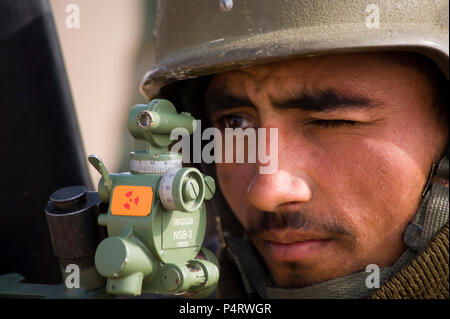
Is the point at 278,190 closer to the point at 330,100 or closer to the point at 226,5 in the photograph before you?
the point at 330,100

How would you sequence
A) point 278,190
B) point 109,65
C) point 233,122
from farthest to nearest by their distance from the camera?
point 109,65 < point 233,122 < point 278,190

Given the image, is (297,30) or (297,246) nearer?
(297,30)

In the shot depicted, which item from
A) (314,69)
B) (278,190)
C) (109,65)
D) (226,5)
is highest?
(109,65)

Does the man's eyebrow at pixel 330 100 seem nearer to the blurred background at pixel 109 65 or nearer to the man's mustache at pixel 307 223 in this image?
the man's mustache at pixel 307 223

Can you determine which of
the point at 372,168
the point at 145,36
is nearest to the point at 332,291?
the point at 372,168

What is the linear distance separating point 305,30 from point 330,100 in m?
0.20

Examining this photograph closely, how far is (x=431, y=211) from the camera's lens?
5.00 feet

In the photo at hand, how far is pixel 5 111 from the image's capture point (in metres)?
1.69

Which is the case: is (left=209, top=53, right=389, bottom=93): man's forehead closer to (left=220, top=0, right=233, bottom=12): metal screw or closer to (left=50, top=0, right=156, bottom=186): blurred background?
(left=220, top=0, right=233, bottom=12): metal screw

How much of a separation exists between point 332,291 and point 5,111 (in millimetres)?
1116

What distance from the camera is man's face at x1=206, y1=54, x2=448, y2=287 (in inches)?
58.7

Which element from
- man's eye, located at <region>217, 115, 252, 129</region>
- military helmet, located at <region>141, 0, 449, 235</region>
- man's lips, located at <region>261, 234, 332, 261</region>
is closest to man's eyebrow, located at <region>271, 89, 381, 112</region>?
military helmet, located at <region>141, 0, 449, 235</region>

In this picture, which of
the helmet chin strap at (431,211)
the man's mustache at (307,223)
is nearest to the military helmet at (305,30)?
the helmet chin strap at (431,211)

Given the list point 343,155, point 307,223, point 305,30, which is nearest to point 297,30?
point 305,30
